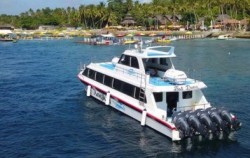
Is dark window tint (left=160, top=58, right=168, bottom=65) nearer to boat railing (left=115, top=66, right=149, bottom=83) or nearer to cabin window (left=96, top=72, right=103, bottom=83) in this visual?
boat railing (left=115, top=66, right=149, bottom=83)

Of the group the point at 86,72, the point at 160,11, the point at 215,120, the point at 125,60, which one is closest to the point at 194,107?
the point at 215,120

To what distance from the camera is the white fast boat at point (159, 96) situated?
84.2ft

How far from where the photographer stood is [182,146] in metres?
25.5

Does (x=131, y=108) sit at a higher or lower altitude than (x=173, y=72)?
lower

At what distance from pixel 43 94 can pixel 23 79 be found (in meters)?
10.9

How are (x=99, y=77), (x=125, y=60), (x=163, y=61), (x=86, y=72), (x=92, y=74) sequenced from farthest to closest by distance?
(x=86, y=72) < (x=92, y=74) < (x=99, y=77) < (x=125, y=60) < (x=163, y=61)

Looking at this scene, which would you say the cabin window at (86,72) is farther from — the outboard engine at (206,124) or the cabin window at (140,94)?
the outboard engine at (206,124)

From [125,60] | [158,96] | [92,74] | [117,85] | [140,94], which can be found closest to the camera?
[158,96]

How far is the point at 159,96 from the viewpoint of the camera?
2858 cm

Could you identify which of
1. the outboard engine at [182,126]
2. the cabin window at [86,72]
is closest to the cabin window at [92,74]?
the cabin window at [86,72]

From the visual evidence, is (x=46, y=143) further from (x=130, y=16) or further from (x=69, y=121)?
(x=130, y=16)

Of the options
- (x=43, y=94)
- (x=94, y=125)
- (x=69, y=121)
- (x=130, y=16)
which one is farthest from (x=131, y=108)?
(x=130, y=16)

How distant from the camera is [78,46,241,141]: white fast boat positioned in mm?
25672

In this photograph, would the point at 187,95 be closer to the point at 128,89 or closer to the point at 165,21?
the point at 128,89
